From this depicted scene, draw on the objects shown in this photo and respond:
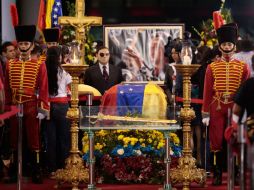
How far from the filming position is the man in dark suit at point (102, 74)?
50.0 ft

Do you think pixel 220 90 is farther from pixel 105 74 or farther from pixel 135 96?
pixel 105 74

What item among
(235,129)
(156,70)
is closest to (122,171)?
(235,129)

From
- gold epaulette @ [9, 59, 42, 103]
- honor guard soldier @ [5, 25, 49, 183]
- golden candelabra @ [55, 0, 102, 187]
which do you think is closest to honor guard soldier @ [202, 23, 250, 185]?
golden candelabra @ [55, 0, 102, 187]

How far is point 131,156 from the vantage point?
13.3 meters

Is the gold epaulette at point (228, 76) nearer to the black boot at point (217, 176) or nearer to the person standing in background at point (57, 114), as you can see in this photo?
the black boot at point (217, 176)

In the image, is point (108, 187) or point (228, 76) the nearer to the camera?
point (228, 76)

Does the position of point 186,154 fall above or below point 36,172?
above

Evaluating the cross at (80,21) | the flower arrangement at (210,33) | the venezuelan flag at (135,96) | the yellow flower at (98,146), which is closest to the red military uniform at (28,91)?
the yellow flower at (98,146)

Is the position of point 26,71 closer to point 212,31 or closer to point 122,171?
point 122,171

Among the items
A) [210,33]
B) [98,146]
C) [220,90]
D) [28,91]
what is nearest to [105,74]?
[98,146]

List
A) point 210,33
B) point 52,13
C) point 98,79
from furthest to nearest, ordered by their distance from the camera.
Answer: point 52,13 < point 210,33 < point 98,79

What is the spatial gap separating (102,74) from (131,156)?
7.71ft

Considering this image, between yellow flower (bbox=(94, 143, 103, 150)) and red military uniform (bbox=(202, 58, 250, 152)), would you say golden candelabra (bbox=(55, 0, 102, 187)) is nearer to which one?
yellow flower (bbox=(94, 143, 103, 150))

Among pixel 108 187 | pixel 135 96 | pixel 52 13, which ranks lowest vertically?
pixel 108 187
